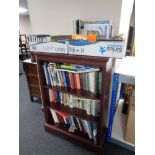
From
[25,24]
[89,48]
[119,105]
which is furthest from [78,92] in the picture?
[25,24]

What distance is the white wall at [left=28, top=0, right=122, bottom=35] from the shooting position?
1108 millimetres

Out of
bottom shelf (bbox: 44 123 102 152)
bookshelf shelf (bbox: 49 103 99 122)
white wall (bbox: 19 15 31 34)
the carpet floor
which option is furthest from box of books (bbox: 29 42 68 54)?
white wall (bbox: 19 15 31 34)

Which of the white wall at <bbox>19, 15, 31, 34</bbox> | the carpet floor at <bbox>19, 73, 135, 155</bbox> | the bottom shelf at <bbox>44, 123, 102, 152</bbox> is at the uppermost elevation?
the white wall at <bbox>19, 15, 31, 34</bbox>

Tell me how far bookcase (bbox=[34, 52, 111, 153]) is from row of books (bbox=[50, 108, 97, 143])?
0.05 metres

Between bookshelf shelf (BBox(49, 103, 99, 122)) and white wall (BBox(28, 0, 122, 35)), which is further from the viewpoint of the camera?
bookshelf shelf (BBox(49, 103, 99, 122))

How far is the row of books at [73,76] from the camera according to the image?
1147 millimetres

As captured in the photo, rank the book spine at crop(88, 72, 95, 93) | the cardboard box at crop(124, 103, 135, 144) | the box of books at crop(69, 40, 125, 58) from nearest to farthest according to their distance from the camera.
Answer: the box of books at crop(69, 40, 125, 58) < the book spine at crop(88, 72, 95, 93) < the cardboard box at crop(124, 103, 135, 144)

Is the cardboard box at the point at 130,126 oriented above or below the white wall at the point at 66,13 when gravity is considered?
below

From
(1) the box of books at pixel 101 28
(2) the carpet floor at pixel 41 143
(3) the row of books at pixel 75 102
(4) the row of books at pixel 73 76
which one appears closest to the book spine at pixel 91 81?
(4) the row of books at pixel 73 76

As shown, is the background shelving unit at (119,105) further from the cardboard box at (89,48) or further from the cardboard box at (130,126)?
the cardboard box at (89,48)

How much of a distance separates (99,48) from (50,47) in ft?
1.52

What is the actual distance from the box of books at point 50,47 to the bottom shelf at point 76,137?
1005 mm

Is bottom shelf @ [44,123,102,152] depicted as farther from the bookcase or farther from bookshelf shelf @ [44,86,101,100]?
bookshelf shelf @ [44,86,101,100]
